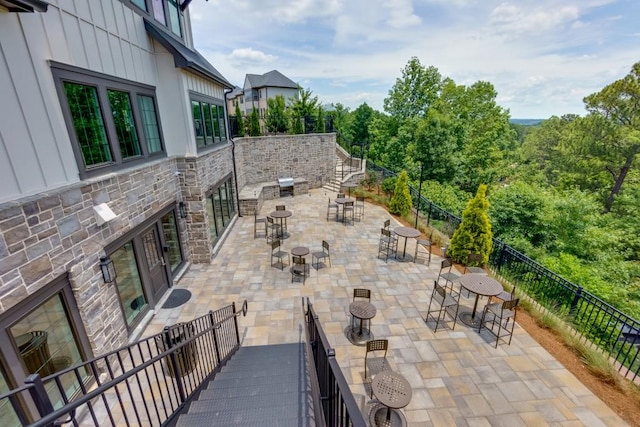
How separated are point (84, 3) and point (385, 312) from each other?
27.2 ft

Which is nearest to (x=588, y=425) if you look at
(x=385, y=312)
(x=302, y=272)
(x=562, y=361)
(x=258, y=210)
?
(x=562, y=361)

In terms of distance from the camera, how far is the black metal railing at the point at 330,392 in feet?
4.70

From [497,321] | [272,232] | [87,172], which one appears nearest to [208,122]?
[272,232]

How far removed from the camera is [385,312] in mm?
6543

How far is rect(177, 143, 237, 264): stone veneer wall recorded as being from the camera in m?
7.48

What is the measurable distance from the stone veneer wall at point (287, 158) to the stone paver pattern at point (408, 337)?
7.31 metres

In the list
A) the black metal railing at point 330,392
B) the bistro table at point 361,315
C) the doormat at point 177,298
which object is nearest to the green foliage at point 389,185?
the bistro table at point 361,315

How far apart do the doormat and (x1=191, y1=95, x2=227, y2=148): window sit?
13.7 feet

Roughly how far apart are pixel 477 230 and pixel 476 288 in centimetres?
284

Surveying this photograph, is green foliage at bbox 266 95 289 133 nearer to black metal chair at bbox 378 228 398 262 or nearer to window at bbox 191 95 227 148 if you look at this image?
window at bbox 191 95 227 148

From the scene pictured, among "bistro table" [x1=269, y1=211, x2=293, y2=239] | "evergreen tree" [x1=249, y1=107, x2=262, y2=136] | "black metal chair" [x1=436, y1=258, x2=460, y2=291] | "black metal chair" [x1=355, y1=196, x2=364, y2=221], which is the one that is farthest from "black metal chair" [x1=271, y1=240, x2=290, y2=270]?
"evergreen tree" [x1=249, y1=107, x2=262, y2=136]

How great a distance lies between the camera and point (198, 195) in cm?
778

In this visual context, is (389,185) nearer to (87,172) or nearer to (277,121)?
(277,121)

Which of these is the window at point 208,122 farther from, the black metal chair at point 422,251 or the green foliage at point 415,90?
the green foliage at point 415,90
